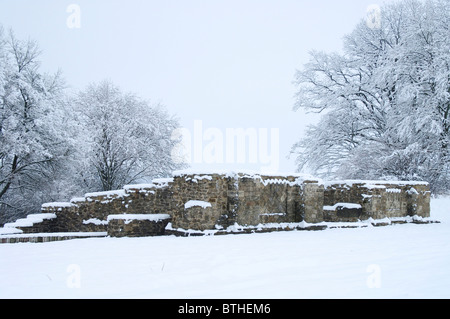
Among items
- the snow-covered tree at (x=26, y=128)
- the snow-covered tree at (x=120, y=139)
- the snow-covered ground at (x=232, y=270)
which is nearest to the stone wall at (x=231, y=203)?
the snow-covered ground at (x=232, y=270)

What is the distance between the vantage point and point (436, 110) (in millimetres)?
16781

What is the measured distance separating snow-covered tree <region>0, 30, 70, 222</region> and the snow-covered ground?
9.56 meters

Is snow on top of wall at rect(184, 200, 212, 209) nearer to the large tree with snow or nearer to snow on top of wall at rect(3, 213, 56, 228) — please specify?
snow on top of wall at rect(3, 213, 56, 228)

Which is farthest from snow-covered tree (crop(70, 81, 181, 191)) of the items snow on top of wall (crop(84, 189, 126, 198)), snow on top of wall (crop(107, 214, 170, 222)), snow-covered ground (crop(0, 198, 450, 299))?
snow-covered ground (crop(0, 198, 450, 299))

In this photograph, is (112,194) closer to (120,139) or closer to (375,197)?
(375,197)

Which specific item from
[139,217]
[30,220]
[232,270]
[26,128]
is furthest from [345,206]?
[26,128]

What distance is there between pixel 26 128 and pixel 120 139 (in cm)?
617

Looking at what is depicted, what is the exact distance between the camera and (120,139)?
22031 mm

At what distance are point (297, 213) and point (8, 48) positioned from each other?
15.7m

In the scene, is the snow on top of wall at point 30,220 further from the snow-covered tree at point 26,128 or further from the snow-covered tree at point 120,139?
the snow-covered tree at point 120,139

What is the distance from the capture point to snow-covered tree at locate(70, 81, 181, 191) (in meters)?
22.0

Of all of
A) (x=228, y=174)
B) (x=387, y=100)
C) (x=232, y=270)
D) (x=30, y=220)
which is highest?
(x=387, y=100)

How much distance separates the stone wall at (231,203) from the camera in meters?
10.4
